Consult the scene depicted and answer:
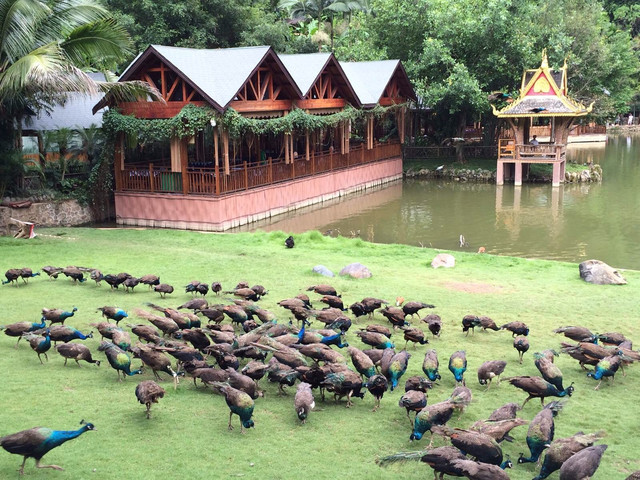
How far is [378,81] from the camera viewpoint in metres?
36.6

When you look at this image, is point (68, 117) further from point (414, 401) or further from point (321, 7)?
point (321, 7)

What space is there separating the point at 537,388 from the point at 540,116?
94.1 ft

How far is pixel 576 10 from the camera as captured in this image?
45781 mm

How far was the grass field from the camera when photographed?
7.63m

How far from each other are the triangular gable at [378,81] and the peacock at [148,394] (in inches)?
1077

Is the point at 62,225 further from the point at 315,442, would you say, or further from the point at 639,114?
the point at 639,114

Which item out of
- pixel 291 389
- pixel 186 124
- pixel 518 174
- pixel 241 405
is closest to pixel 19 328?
pixel 291 389

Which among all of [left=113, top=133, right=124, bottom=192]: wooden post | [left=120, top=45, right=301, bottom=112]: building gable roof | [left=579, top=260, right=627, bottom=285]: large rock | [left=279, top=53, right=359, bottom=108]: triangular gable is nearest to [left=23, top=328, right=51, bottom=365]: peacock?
[left=579, top=260, right=627, bottom=285]: large rock

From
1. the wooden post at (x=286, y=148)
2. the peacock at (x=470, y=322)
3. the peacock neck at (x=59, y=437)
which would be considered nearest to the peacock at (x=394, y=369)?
the peacock at (x=470, y=322)

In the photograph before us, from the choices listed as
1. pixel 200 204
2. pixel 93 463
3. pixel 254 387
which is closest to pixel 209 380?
pixel 254 387

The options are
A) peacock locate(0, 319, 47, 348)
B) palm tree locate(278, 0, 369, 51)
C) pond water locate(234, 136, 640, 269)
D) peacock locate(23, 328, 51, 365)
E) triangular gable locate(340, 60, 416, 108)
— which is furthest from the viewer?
palm tree locate(278, 0, 369, 51)

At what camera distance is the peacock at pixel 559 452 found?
721 centimetres

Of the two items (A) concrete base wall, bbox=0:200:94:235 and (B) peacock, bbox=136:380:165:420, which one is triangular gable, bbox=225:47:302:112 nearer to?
(A) concrete base wall, bbox=0:200:94:235

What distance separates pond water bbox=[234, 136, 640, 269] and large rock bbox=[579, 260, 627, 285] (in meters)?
4.14
